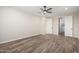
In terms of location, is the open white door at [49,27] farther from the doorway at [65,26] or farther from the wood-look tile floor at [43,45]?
the doorway at [65,26]

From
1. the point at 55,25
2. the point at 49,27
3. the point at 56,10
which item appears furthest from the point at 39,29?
the point at 56,10

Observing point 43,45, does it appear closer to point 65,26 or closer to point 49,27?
point 49,27

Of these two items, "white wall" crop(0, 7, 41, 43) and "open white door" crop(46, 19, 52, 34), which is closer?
"white wall" crop(0, 7, 41, 43)

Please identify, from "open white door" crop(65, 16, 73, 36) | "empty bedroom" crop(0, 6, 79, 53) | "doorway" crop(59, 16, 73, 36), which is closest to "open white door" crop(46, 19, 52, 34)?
"empty bedroom" crop(0, 6, 79, 53)

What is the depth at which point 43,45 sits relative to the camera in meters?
2.62

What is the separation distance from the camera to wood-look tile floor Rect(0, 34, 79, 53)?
99.7 inches

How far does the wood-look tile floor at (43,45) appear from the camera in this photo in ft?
8.31

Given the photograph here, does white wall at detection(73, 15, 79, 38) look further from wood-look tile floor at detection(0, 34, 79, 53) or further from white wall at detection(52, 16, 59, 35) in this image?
white wall at detection(52, 16, 59, 35)

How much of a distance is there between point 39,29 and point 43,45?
515 millimetres
